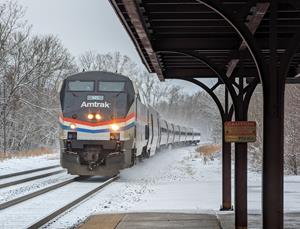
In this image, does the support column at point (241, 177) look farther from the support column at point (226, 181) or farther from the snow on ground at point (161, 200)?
the support column at point (226, 181)

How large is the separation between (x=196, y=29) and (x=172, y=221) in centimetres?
327

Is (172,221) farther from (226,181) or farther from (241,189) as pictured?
(226,181)

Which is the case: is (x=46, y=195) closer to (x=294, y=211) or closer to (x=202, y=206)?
(x=202, y=206)

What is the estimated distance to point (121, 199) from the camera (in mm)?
14086

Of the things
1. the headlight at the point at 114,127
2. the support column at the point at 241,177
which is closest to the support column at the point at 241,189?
the support column at the point at 241,177

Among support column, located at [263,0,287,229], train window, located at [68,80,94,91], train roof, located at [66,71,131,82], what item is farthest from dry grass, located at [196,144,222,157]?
support column, located at [263,0,287,229]

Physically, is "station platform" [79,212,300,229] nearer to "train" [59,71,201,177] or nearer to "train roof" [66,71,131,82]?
"train" [59,71,201,177]

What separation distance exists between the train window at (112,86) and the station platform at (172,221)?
9.47 metres

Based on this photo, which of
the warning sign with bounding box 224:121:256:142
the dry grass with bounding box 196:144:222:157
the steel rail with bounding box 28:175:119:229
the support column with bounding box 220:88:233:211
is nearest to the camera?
the warning sign with bounding box 224:121:256:142

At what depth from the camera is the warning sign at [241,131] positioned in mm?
7426

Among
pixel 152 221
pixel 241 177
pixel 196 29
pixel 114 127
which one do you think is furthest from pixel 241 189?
pixel 114 127

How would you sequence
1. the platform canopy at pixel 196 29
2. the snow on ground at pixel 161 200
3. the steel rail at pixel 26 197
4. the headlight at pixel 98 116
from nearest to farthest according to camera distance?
1. the platform canopy at pixel 196 29
2. the snow on ground at pixel 161 200
3. the steel rail at pixel 26 197
4. the headlight at pixel 98 116

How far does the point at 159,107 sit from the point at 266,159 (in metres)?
112

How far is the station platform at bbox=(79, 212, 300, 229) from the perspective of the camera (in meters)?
8.88
